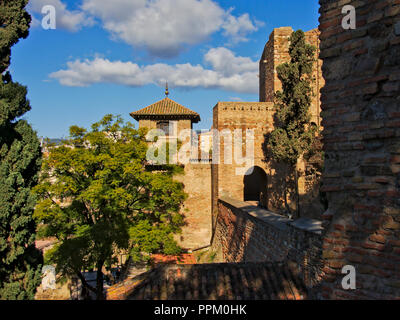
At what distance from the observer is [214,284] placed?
4316 millimetres

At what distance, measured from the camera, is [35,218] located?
12156 mm

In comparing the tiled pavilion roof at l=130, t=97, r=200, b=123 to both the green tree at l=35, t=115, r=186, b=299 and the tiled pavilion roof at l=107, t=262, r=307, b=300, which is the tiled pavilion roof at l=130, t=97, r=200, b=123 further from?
the tiled pavilion roof at l=107, t=262, r=307, b=300

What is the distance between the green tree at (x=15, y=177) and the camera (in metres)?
11.4

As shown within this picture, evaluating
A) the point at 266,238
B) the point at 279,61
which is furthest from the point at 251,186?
the point at 266,238

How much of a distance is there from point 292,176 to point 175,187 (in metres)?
6.54

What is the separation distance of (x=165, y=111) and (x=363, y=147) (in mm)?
18267

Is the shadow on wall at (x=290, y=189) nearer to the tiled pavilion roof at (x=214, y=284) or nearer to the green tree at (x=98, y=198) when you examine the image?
the green tree at (x=98, y=198)

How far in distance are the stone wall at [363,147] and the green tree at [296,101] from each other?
37.4 ft

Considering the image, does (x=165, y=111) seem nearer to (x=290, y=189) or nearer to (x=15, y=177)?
(x=290, y=189)

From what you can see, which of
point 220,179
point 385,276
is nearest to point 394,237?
point 385,276

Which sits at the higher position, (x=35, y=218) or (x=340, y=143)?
(x=340, y=143)

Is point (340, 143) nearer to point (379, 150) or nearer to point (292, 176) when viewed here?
point (379, 150)

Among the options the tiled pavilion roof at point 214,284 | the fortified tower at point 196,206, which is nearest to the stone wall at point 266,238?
the tiled pavilion roof at point 214,284
